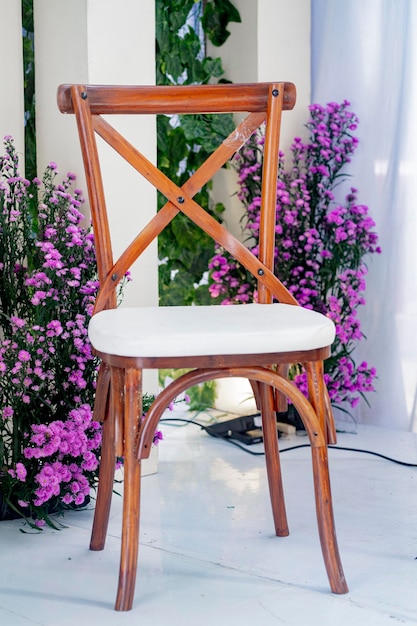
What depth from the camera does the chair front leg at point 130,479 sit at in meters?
1.43

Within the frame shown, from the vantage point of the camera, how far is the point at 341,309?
2.66m

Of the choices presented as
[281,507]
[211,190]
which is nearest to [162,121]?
[211,190]

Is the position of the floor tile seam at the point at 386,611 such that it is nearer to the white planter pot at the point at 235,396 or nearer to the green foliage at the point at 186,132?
the white planter pot at the point at 235,396

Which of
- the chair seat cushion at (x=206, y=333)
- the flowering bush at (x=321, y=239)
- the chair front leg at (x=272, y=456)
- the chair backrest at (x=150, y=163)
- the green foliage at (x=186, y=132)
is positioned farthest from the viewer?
the green foliage at (x=186, y=132)

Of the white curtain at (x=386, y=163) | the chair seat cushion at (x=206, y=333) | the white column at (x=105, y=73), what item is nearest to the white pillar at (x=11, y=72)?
the white column at (x=105, y=73)

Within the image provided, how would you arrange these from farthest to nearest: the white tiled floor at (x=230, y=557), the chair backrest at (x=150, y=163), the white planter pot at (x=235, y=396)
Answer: the white planter pot at (x=235, y=396)
the chair backrest at (x=150, y=163)
the white tiled floor at (x=230, y=557)

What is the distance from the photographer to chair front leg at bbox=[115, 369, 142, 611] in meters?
1.43

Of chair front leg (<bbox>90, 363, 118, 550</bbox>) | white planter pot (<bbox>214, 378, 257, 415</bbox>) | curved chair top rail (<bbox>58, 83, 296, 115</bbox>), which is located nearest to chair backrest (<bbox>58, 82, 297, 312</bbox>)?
curved chair top rail (<bbox>58, 83, 296, 115</bbox>)

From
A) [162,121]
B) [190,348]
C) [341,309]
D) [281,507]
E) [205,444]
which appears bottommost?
[205,444]

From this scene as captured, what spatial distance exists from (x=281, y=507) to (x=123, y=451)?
50 cm

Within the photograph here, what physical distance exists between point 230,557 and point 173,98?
0.87 m

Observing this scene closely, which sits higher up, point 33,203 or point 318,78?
point 318,78

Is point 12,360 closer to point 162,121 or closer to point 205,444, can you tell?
point 205,444

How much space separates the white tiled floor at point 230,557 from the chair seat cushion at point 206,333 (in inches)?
17.3
